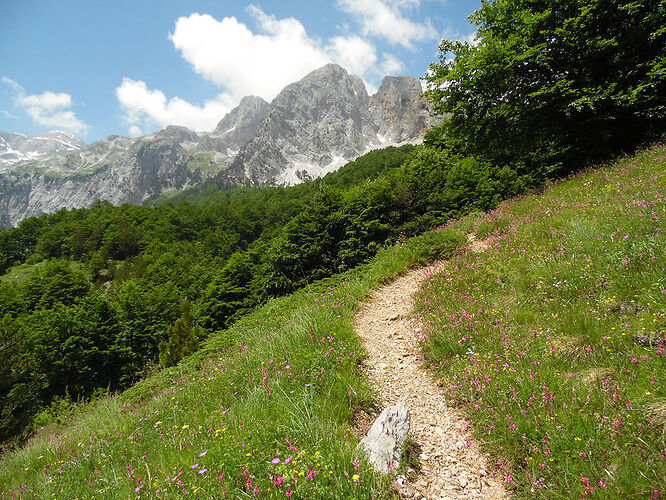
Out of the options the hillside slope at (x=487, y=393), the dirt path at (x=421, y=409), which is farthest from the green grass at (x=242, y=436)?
the dirt path at (x=421, y=409)

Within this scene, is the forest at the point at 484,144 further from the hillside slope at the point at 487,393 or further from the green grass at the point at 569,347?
the green grass at the point at 569,347

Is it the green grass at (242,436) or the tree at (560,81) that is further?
the tree at (560,81)

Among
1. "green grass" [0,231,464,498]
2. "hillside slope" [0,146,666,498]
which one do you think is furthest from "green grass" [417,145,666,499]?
"green grass" [0,231,464,498]

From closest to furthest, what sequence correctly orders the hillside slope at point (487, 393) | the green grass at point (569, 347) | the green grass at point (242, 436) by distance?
1. the green grass at point (569, 347)
2. the hillside slope at point (487, 393)
3. the green grass at point (242, 436)

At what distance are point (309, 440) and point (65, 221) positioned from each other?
135250mm

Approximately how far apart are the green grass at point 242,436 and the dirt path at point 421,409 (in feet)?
1.51

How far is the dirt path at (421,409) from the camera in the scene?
2.98 metres

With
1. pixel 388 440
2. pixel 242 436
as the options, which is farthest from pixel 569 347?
pixel 242 436

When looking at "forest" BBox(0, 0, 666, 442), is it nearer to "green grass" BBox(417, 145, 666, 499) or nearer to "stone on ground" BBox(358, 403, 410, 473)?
"green grass" BBox(417, 145, 666, 499)

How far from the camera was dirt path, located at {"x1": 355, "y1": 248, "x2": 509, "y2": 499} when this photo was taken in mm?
2984

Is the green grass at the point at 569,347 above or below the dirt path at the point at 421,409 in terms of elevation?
above

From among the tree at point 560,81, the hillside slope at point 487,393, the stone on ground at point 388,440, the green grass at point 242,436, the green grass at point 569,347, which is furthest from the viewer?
the tree at point 560,81

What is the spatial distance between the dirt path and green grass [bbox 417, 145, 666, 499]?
9.2 inches

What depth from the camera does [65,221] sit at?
10000 centimetres
